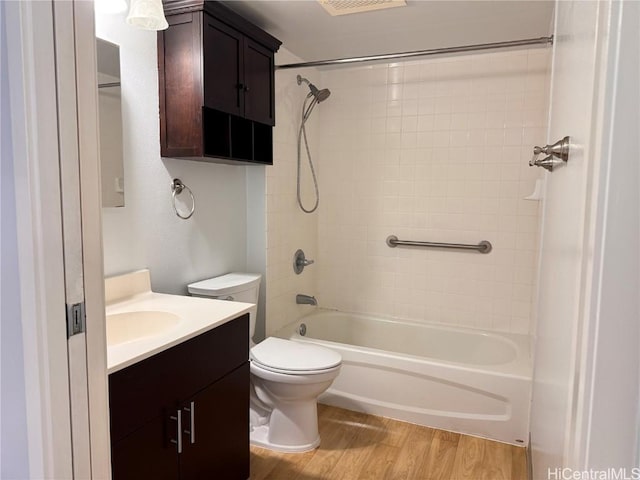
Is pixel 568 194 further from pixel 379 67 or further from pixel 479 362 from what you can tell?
pixel 379 67

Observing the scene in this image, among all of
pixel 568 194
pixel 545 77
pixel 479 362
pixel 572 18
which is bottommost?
pixel 479 362

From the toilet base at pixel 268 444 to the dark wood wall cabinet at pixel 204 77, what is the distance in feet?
4.53

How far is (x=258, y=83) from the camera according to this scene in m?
2.43

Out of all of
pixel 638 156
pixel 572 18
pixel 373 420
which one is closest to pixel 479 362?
pixel 373 420

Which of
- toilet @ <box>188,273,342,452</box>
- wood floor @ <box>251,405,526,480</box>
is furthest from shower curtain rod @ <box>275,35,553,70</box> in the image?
wood floor @ <box>251,405,526,480</box>

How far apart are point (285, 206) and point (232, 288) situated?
78 cm

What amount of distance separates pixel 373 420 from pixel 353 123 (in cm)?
195

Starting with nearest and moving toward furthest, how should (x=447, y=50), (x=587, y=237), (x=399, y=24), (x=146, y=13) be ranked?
(x=587, y=237), (x=146, y=13), (x=447, y=50), (x=399, y=24)

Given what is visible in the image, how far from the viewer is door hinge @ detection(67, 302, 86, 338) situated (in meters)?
0.83

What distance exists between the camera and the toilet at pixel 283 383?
2094mm

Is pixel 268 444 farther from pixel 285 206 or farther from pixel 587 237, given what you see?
pixel 587 237

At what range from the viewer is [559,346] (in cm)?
101

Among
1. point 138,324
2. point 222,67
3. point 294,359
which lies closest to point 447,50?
point 222,67

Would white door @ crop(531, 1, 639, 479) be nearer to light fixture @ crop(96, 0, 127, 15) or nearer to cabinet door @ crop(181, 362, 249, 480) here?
cabinet door @ crop(181, 362, 249, 480)
